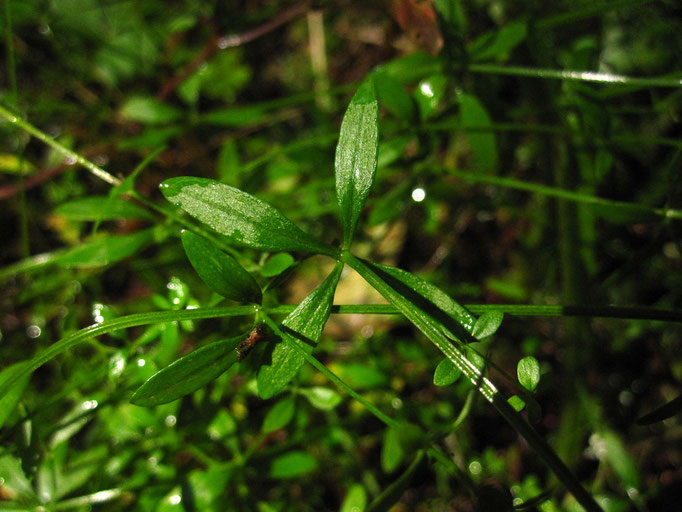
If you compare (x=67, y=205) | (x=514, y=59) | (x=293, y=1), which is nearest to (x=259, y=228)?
(x=67, y=205)

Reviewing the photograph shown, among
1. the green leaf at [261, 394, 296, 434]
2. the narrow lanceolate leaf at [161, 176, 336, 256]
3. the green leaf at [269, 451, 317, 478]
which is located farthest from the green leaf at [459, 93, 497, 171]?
the green leaf at [269, 451, 317, 478]

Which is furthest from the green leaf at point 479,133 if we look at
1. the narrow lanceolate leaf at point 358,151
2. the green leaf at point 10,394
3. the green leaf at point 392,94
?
the green leaf at point 10,394

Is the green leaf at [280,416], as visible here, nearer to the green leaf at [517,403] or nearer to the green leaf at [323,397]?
the green leaf at [323,397]

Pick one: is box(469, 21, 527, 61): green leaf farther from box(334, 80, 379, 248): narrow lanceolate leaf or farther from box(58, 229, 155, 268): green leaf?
box(58, 229, 155, 268): green leaf

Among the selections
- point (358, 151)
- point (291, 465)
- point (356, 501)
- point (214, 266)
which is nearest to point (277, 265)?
point (214, 266)

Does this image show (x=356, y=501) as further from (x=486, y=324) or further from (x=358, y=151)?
(x=358, y=151)

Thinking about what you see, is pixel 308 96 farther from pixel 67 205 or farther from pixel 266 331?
pixel 266 331
